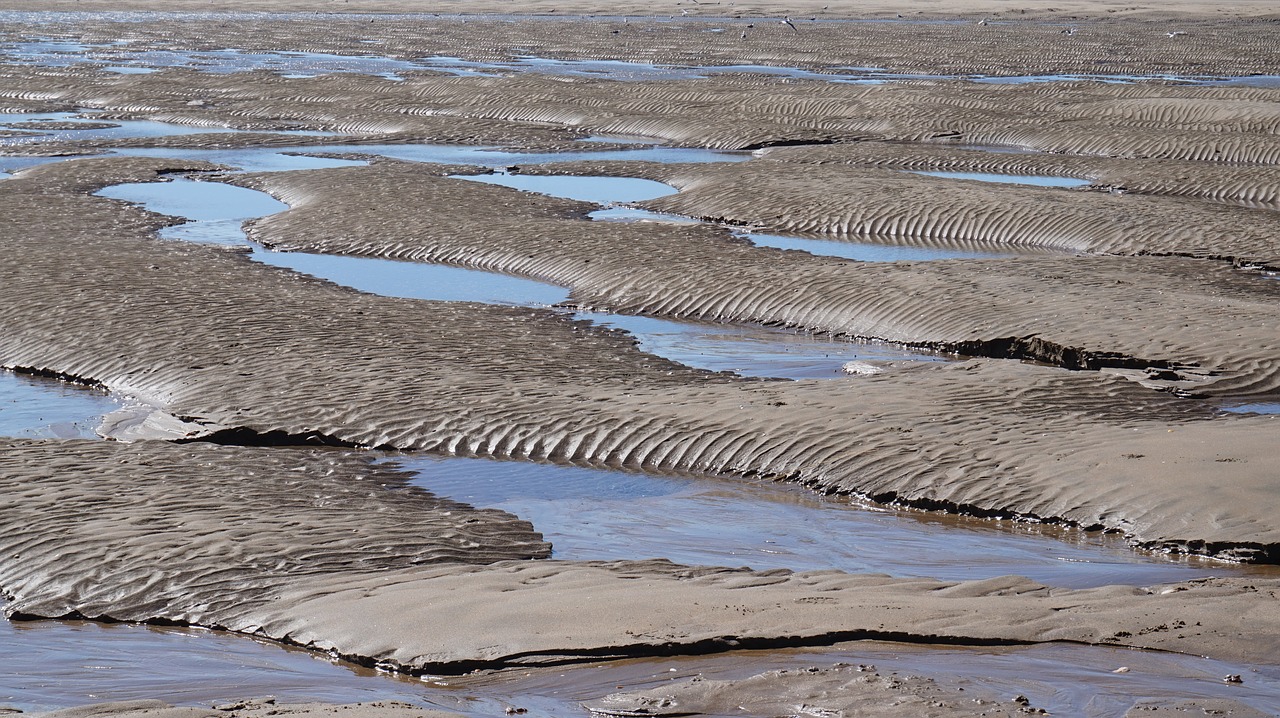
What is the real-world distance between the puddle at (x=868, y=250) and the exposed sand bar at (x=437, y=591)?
925cm

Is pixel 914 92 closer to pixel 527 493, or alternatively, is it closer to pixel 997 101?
pixel 997 101

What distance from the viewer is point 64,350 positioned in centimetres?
1165

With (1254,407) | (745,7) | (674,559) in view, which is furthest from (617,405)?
(745,7)

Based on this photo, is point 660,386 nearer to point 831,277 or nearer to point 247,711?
point 831,277

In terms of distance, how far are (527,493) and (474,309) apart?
188 inches

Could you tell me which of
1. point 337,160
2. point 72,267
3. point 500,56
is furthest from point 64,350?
point 500,56

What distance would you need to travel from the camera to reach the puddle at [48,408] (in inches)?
388

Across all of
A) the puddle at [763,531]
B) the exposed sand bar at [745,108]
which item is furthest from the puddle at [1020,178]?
the puddle at [763,531]

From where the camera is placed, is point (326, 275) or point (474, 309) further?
point (326, 275)

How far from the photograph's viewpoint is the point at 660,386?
35.1 feet

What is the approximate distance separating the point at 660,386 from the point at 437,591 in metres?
4.29

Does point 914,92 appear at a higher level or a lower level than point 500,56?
lower

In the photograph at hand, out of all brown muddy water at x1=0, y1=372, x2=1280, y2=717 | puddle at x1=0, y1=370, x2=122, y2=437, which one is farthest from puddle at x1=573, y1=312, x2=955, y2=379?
puddle at x1=0, y1=370, x2=122, y2=437

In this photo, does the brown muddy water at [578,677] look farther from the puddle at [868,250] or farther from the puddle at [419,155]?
the puddle at [419,155]
